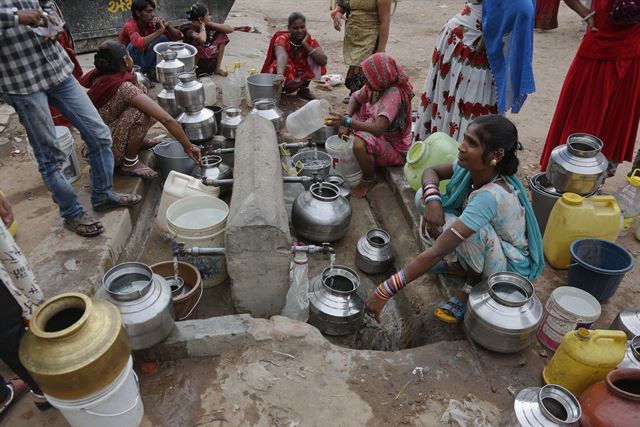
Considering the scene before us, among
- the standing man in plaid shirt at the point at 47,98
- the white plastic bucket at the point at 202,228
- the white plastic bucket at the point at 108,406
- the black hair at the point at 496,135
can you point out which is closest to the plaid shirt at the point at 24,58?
the standing man in plaid shirt at the point at 47,98

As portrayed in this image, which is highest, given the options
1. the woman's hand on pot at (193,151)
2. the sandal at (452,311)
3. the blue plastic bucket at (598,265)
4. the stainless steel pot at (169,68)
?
the stainless steel pot at (169,68)

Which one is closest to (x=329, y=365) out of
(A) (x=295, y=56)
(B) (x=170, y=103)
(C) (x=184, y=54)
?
(B) (x=170, y=103)

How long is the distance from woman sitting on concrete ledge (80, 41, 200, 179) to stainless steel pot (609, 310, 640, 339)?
10.4 feet

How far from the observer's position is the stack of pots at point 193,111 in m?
4.56

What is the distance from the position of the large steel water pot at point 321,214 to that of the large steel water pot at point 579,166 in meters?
1.71

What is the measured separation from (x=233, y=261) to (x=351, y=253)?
1.51 m

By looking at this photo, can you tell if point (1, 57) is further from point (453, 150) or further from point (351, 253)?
point (453, 150)

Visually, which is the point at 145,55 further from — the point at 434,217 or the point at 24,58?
the point at 434,217

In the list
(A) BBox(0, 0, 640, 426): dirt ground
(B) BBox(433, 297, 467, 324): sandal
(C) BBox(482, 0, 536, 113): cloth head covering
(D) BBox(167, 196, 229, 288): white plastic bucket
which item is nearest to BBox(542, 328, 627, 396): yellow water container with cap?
(A) BBox(0, 0, 640, 426): dirt ground

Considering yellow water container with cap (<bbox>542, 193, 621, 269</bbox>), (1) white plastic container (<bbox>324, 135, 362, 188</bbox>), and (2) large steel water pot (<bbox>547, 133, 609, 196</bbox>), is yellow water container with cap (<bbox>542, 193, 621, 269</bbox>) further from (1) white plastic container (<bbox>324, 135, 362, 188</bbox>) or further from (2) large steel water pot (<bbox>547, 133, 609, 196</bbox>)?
(1) white plastic container (<bbox>324, 135, 362, 188</bbox>)

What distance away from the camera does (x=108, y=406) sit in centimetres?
191

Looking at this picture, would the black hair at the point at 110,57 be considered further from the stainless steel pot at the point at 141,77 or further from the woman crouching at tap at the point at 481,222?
the woman crouching at tap at the point at 481,222

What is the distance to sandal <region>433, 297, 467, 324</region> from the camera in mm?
2771

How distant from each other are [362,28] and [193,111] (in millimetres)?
2455
